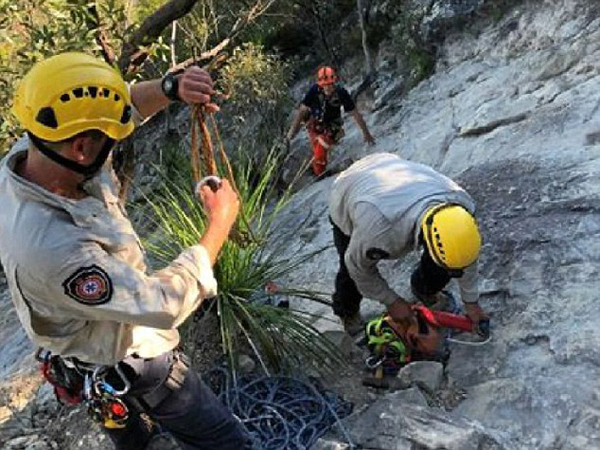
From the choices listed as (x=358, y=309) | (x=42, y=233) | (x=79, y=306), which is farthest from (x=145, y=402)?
(x=358, y=309)

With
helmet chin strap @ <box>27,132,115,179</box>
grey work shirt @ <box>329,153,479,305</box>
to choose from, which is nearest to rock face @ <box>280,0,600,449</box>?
grey work shirt @ <box>329,153,479,305</box>

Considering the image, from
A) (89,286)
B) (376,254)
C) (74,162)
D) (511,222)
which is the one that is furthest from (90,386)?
(511,222)

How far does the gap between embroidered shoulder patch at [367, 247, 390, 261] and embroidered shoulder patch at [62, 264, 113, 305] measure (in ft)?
5.20

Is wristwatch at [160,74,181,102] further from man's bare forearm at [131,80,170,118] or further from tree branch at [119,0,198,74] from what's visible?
tree branch at [119,0,198,74]

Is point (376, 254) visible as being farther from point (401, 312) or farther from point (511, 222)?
point (511, 222)

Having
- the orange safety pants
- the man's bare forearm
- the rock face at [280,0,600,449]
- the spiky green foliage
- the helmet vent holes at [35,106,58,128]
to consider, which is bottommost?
the orange safety pants

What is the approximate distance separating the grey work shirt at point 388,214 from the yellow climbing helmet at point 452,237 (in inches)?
4.5

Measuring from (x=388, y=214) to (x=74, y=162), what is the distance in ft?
5.25

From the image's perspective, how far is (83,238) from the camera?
6.89 feet

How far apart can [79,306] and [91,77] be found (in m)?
0.64

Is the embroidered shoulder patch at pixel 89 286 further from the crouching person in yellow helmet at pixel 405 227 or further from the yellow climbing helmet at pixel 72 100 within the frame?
the crouching person in yellow helmet at pixel 405 227

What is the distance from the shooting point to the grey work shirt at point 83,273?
2041 mm

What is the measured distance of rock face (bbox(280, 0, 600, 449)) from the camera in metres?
3.07

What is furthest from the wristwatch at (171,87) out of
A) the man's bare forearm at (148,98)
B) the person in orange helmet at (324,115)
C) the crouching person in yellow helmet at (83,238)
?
the person in orange helmet at (324,115)
